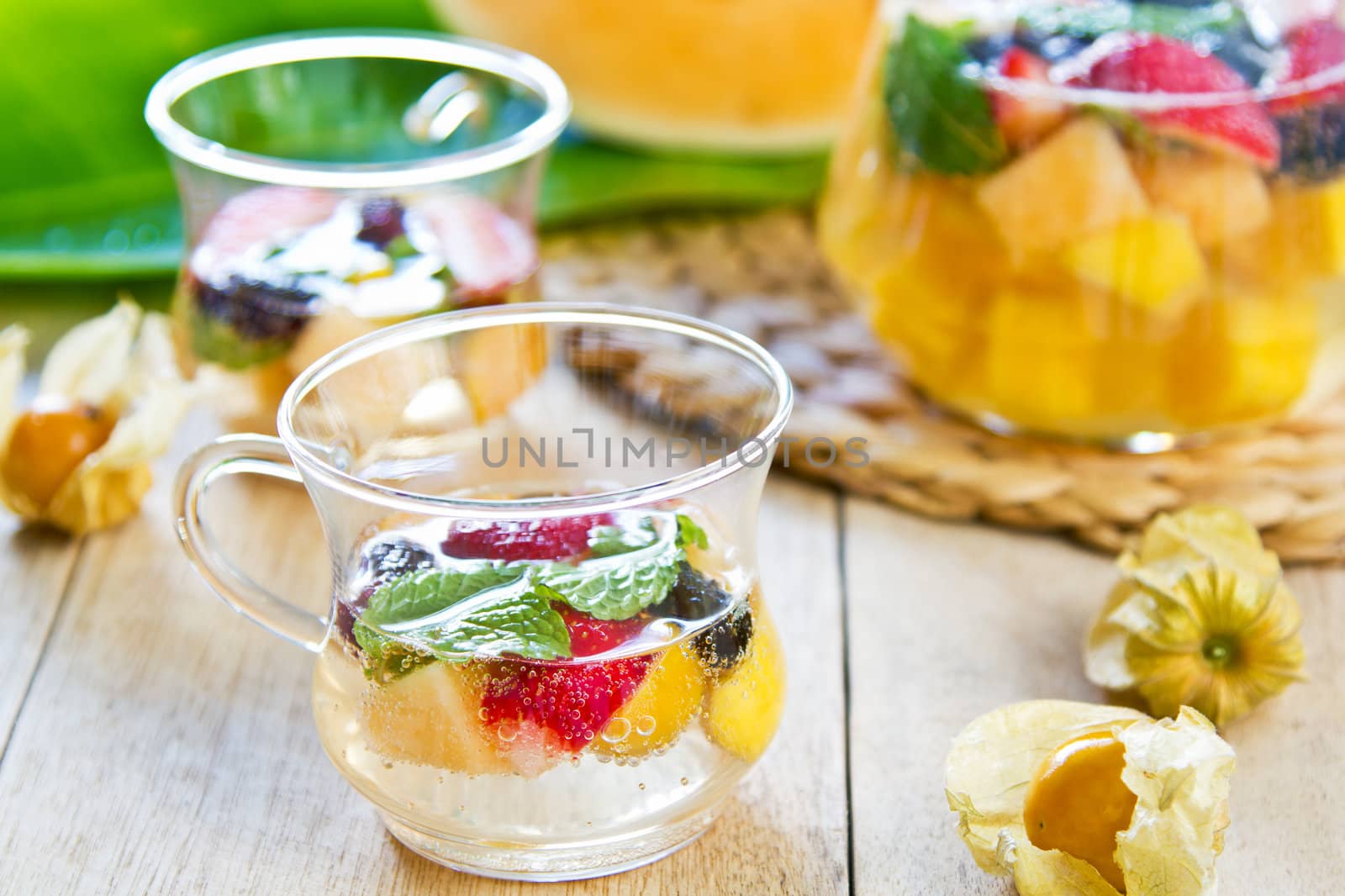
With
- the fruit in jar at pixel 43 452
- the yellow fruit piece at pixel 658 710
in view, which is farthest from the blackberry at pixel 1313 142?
the fruit in jar at pixel 43 452

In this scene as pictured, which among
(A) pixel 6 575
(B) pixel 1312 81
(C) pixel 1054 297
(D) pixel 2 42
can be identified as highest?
(B) pixel 1312 81

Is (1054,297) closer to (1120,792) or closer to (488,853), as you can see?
(1120,792)

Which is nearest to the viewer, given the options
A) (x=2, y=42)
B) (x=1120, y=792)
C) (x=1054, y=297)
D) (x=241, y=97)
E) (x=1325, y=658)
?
(x=1120, y=792)

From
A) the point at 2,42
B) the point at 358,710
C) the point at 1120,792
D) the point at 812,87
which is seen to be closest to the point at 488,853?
the point at 358,710

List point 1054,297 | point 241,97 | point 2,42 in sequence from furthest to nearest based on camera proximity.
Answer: point 2,42 → point 241,97 → point 1054,297

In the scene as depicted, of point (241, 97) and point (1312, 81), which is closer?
point (1312, 81)

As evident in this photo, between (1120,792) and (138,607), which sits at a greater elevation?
(1120,792)

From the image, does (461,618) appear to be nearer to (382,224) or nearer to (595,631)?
(595,631)

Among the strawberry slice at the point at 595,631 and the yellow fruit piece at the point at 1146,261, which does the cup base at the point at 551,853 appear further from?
the yellow fruit piece at the point at 1146,261
